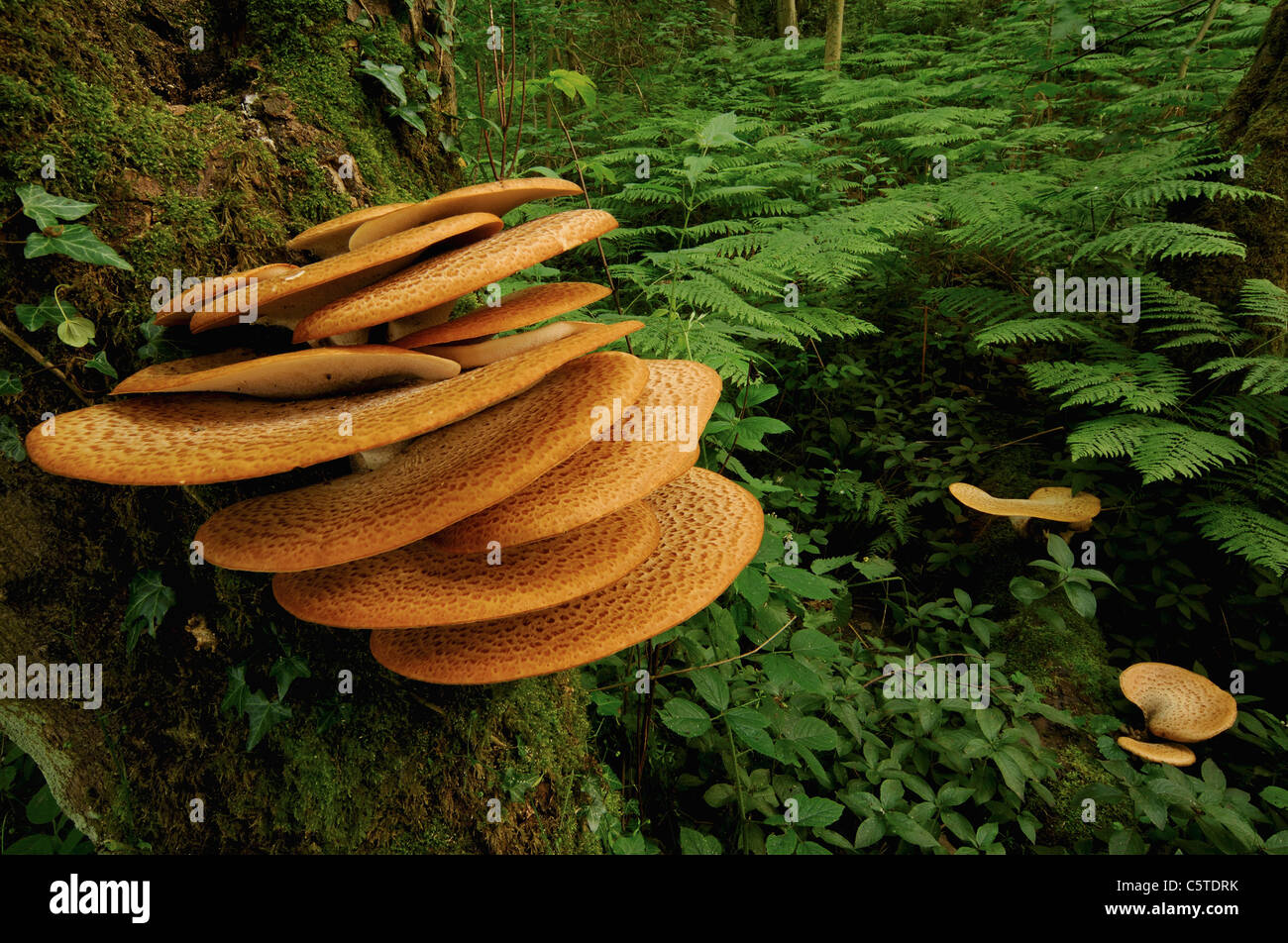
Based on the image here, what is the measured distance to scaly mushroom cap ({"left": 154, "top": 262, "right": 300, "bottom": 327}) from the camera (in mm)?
1476

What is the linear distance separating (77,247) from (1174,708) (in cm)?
603

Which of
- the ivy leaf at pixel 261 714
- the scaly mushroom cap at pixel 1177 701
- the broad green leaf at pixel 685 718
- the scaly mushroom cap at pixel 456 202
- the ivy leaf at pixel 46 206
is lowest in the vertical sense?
the scaly mushroom cap at pixel 1177 701

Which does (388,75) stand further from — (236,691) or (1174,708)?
(1174,708)

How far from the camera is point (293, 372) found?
1.61m

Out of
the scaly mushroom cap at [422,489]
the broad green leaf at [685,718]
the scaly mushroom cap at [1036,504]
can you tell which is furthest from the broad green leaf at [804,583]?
the scaly mushroom cap at [1036,504]

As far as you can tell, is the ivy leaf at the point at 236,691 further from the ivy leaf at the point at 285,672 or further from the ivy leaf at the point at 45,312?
the ivy leaf at the point at 45,312

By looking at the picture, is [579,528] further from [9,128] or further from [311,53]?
[311,53]

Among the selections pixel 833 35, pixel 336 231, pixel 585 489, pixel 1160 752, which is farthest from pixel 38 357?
pixel 833 35

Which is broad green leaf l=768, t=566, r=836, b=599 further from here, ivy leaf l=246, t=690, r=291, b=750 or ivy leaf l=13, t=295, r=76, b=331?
ivy leaf l=13, t=295, r=76, b=331

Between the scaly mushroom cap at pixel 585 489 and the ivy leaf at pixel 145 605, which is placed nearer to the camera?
the scaly mushroom cap at pixel 585 489

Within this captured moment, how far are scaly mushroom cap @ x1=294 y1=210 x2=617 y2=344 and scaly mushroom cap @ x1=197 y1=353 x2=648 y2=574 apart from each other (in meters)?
0.36

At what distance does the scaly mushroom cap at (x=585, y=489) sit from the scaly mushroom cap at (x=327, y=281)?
0.56 metres

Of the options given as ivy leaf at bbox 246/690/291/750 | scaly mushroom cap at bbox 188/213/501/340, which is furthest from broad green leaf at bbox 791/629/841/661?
scaly mushroom cap at bbox 188/213/501/340

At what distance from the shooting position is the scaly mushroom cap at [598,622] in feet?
5.24
